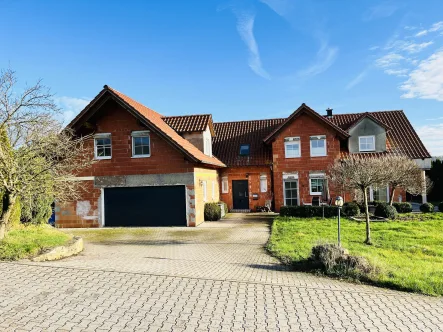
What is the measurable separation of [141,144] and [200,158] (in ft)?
10.8

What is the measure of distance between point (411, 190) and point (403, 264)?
12.6 meters

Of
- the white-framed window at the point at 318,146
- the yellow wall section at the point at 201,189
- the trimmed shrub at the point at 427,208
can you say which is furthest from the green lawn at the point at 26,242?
the trimmed shrub at the point at 427,208

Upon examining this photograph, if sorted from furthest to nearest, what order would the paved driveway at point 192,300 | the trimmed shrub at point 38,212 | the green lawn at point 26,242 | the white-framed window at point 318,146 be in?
the white-framed window at point 318,146, the trimmed shrub at point 38,212, the green lawn at point 26,242, the paved driveway at point 192,300

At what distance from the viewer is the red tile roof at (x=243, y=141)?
2520cm

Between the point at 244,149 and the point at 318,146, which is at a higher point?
the point at 244,149

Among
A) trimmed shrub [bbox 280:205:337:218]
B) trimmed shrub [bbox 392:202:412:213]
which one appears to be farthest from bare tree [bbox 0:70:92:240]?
trimmed shrub [bbox 392:202:412:213]

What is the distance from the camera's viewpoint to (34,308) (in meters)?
5.98

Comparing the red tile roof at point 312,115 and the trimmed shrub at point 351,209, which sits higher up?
the red tile roof at point 312,115

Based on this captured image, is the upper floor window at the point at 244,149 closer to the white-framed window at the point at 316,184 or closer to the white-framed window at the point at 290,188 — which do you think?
the white-framed window at the point at 290,188

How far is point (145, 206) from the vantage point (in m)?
18.5

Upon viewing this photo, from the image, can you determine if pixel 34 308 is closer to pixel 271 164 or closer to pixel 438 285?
pixel 438 285

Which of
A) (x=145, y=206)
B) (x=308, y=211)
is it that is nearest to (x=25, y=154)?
(x=145, y=206)

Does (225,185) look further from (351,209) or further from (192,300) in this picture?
(192,300)

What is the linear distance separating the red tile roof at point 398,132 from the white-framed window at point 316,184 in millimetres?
4474
